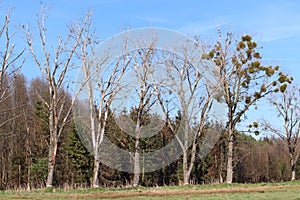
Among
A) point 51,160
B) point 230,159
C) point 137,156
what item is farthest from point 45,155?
point 230,159

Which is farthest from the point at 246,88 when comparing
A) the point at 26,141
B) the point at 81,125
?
the point at 26,141

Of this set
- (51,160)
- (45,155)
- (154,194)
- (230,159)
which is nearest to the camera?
(154,194)

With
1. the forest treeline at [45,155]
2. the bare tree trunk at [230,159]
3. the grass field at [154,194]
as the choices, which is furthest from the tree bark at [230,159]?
the grass field at [154,194]

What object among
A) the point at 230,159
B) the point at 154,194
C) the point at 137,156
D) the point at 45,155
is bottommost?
the point at 154,194

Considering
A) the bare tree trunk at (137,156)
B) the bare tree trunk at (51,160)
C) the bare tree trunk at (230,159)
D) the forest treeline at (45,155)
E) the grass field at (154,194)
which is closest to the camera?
A: the grass field at (154,194)

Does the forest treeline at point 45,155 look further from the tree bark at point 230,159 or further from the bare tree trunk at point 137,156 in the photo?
the bare tree trunk at point 137,156

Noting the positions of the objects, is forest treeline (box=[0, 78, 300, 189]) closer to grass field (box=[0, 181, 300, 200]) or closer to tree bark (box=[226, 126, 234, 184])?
tree bark (box=[226, 126, 234, 184])

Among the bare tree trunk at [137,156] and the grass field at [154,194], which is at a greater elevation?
the bare tree trunk at [137,156]

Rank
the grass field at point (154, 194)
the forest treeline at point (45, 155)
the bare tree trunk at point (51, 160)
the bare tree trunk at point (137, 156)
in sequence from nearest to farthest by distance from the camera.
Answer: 1. the grass field at point (154, 194)
2. the bare tree trunk at point (51, 160)
3. the bare tree trunk at point (137, 156)
4. the forest treeline at point (45, 155)

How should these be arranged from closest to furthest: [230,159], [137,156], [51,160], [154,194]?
[154,194] < [51,160] < [137,156] < [230,159]

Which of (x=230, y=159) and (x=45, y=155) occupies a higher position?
(x=45, y=155)

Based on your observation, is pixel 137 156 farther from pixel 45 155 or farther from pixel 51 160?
pixel 45 155

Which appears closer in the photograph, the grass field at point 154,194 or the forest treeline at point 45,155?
the grass field at point 154,194

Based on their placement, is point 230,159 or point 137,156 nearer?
point 137,156
